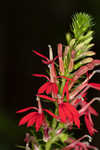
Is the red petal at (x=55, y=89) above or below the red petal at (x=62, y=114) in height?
above

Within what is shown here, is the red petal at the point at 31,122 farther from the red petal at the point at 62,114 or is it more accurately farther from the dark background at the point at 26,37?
the dark background at the point at 26,37

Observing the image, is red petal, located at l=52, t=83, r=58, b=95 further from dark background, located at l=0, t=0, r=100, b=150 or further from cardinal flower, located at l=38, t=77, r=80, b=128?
dark background, located at l=0, t=0, r=100, b=150

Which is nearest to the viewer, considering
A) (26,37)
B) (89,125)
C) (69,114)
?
(69,114)

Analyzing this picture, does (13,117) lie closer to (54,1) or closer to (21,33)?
(21,33)

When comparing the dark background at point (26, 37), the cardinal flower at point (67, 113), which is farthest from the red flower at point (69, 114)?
the dark background at point (26, 37)

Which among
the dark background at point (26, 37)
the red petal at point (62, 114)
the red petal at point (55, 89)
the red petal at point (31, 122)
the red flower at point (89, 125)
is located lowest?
the red flower at point (89, 125)

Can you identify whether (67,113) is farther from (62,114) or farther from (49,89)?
(49,89)

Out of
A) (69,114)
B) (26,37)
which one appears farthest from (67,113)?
(26,37)

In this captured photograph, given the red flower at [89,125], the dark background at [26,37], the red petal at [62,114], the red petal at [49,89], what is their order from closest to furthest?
the red petal at [62,114], the red petal at [49,89], the red flower at [89,125], the dark background at [26,37]
